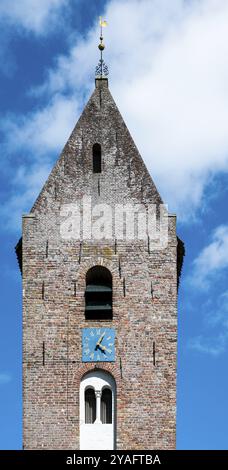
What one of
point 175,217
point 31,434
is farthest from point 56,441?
point 175,217

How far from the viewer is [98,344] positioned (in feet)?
159

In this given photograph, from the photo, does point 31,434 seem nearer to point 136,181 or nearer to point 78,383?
point 78,383

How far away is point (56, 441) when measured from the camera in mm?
47469

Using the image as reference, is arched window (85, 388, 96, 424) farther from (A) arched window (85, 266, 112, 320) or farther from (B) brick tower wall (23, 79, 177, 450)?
(A) arched window (85, 266, 112, 320)

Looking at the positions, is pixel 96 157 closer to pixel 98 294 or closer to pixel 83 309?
pixel 98 294

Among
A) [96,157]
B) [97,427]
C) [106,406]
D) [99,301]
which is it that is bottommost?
[97,427]

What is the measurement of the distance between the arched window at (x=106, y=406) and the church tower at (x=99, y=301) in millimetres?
27

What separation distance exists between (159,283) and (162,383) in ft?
9.47

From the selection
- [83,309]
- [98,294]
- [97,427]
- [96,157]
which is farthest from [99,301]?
[96,157]

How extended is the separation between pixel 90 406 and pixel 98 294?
321 centimetres

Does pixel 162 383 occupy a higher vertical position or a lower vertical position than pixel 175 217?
lower

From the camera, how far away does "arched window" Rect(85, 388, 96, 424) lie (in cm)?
4794

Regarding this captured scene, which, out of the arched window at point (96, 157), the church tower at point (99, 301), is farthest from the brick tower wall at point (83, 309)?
the arched window at point (96, 157)
